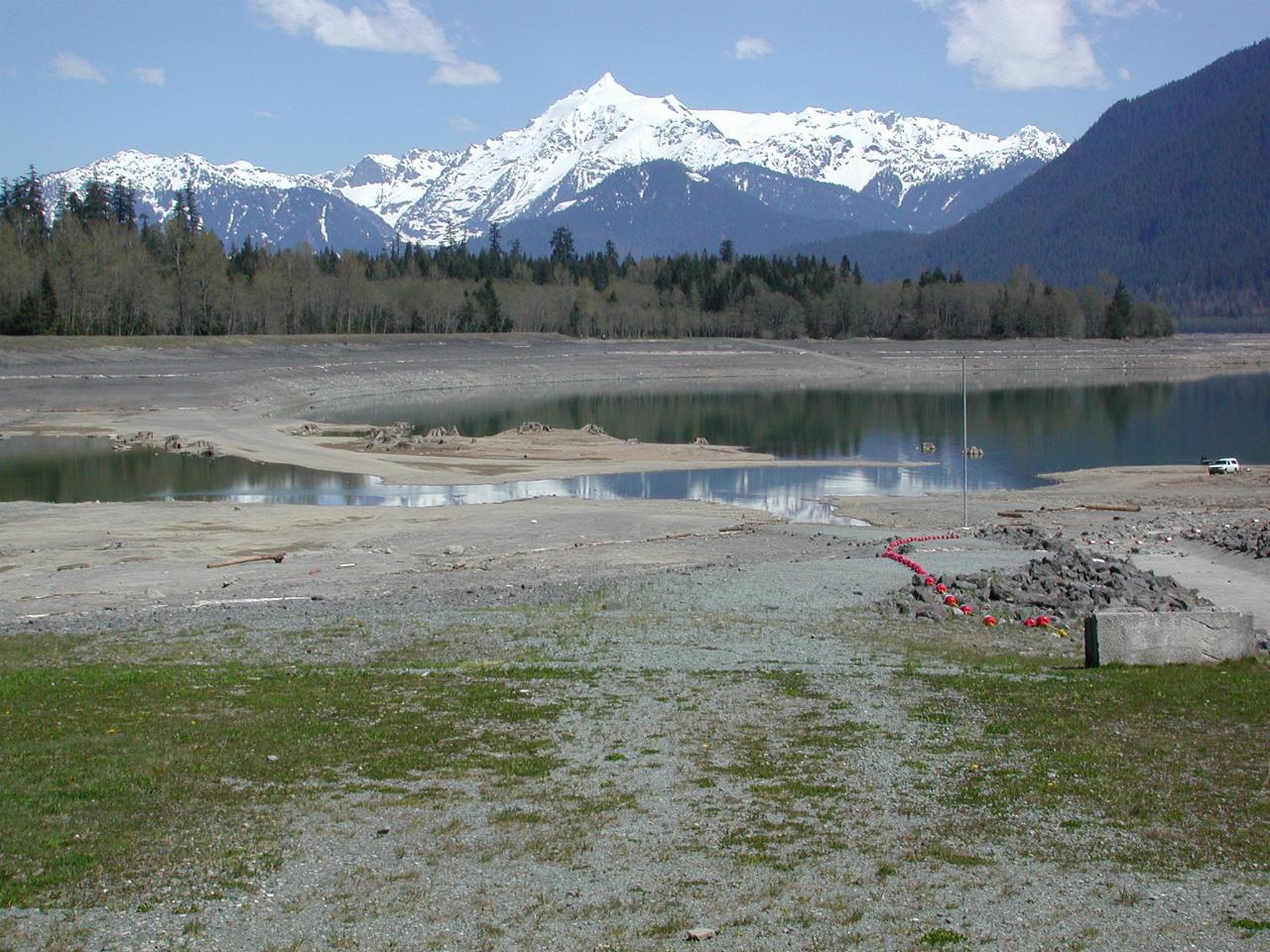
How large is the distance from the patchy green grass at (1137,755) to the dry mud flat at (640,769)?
0.16 feet

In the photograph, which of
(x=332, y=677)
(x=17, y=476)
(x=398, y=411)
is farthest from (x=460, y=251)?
(x=332, y=677)

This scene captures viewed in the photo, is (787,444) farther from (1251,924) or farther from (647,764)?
(1251,924)

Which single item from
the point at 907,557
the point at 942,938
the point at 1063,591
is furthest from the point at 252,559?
the point at 942,938

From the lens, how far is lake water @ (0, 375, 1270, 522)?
44969 millimetres

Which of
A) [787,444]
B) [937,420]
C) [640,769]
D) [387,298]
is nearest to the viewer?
[640,769]

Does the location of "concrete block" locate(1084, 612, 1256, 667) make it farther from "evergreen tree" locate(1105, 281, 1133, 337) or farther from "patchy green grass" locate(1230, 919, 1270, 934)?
"evergreen tree" locate(1105, 281, 1133, 337)

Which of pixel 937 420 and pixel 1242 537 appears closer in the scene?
pixel 1242 537

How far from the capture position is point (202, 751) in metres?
11.9

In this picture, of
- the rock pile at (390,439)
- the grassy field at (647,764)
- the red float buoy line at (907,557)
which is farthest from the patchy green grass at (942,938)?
the rock pile at (390,439)

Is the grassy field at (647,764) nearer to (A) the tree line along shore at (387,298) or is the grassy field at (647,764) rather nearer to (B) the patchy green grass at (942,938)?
(B) the patchy green grass at (942,938)

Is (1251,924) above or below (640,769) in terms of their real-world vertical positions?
above

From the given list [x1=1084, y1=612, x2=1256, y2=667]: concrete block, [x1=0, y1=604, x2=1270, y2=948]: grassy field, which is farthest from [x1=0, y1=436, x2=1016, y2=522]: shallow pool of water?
[x1=0, y1=604, x2=1270, y2=948]: grassy field

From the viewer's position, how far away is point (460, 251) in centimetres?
19900

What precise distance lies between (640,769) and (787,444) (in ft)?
172
